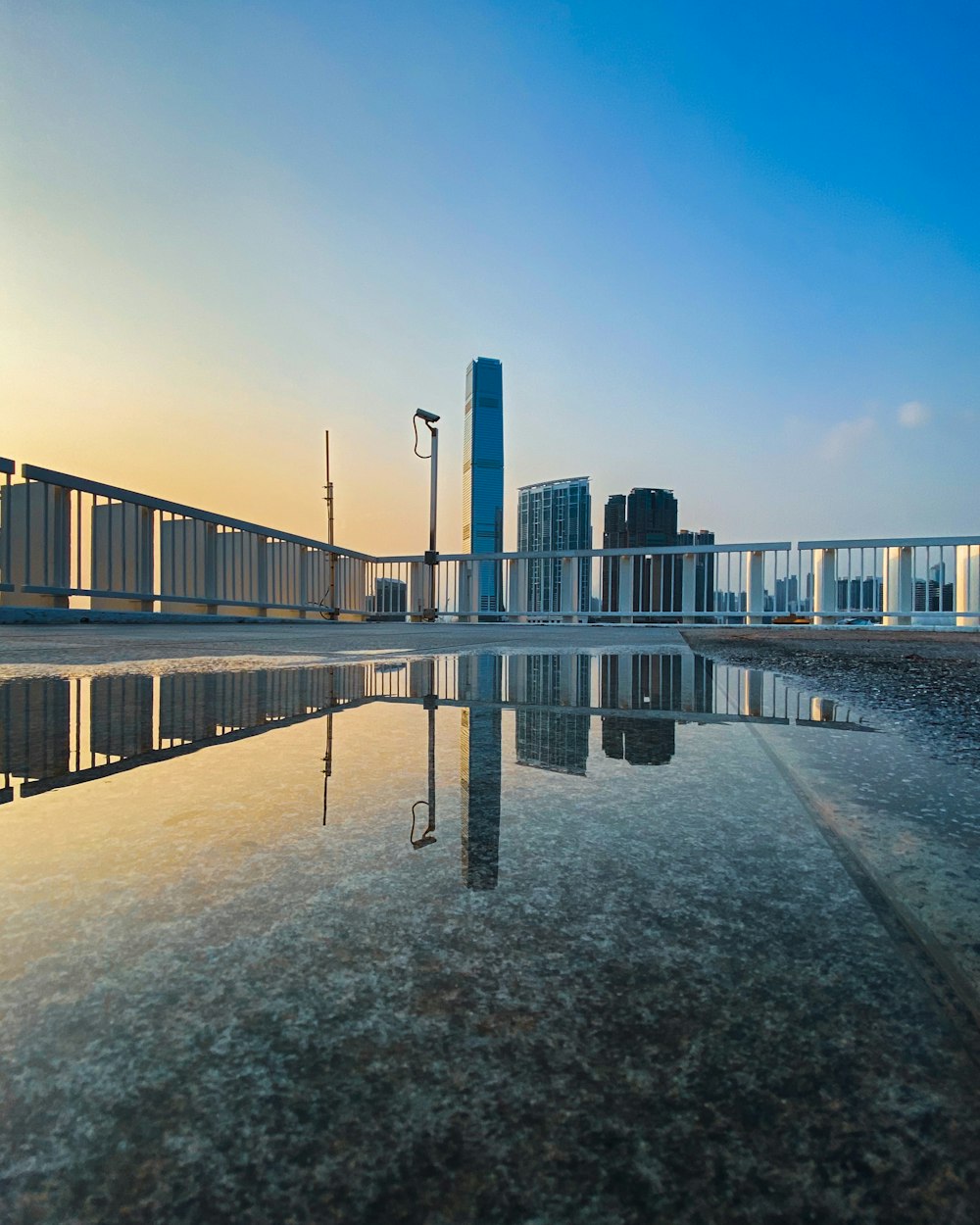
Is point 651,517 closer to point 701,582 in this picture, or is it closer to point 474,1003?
point 701,582

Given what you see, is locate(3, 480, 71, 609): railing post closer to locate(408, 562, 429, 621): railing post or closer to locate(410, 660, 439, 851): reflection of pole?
locate(410, 660, 439, 851): reflection of pole

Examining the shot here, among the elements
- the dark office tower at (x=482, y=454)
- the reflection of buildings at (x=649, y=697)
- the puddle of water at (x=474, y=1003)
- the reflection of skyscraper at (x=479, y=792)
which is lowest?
the reflection of buildings at (x=649, y=697)

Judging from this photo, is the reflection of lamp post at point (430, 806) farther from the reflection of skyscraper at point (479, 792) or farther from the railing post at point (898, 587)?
the railing post at point (898, 587)

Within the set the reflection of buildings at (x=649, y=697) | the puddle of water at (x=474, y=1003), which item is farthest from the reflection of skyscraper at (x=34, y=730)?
the reflection of buildings at (x=649, y=697)

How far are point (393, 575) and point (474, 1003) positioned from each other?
1844cm

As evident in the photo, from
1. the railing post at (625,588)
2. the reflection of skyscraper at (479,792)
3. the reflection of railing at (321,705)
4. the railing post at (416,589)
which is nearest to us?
the reflection of skyscraper at (479,792)

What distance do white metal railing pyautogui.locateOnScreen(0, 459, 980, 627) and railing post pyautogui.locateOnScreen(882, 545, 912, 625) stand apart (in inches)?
0.9

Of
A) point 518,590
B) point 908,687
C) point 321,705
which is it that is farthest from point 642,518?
point 321,705

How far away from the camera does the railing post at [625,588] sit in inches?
585

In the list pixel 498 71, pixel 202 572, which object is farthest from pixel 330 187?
pixel 202 572

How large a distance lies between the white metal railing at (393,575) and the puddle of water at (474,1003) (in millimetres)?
8538

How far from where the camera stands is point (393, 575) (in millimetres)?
18578

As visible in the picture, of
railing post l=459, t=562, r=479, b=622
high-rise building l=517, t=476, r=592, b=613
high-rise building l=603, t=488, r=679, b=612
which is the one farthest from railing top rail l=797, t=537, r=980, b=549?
high-rise building l=517, t=476, r=592, b=613

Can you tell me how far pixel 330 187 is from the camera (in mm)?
13117
